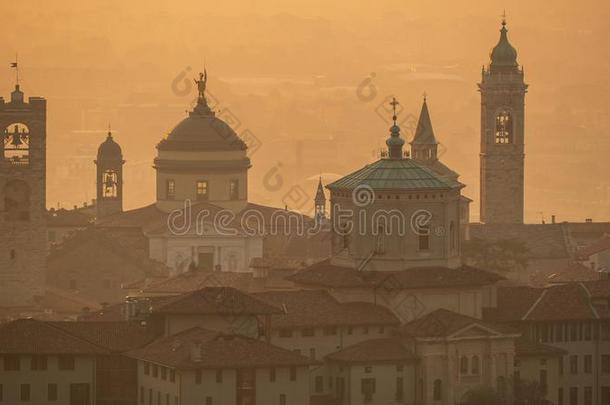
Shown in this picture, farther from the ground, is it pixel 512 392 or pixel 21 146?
pixel 21 146

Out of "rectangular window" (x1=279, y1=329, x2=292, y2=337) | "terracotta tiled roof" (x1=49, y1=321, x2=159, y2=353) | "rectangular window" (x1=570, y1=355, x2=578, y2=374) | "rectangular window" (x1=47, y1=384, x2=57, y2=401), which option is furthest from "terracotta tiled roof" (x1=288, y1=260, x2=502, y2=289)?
"rectangular window" (x1=47, y1=384, x2=57, y2=401)

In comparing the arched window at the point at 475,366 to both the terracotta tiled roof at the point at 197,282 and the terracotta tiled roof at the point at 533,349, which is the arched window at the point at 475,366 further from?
the terracotta tiled roof at the point at 197,282

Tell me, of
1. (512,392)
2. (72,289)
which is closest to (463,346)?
(512,392)

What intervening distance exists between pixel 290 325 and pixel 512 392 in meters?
8.57

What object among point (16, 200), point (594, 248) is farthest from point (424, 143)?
point (16, 200)

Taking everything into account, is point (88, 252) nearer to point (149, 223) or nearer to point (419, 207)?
point (149, 223)

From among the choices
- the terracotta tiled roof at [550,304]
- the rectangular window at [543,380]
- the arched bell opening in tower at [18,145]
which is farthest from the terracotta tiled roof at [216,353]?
the arched bell opening in tower at [18,145]

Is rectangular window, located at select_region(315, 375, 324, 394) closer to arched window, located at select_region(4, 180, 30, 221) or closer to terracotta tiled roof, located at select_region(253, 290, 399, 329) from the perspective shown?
terracotta tiled roof, located at select_region(253, 290, 399, 329)

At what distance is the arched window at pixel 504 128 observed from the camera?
197 m

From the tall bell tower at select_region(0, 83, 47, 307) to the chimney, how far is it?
51.6 m

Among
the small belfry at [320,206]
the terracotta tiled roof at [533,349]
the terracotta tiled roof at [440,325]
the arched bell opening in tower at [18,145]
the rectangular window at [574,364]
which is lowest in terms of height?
the rectangular window at [574,364]

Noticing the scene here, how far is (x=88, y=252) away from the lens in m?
169

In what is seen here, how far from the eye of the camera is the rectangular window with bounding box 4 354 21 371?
117m

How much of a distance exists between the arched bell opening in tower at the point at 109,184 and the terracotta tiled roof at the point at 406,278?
59119 mm
